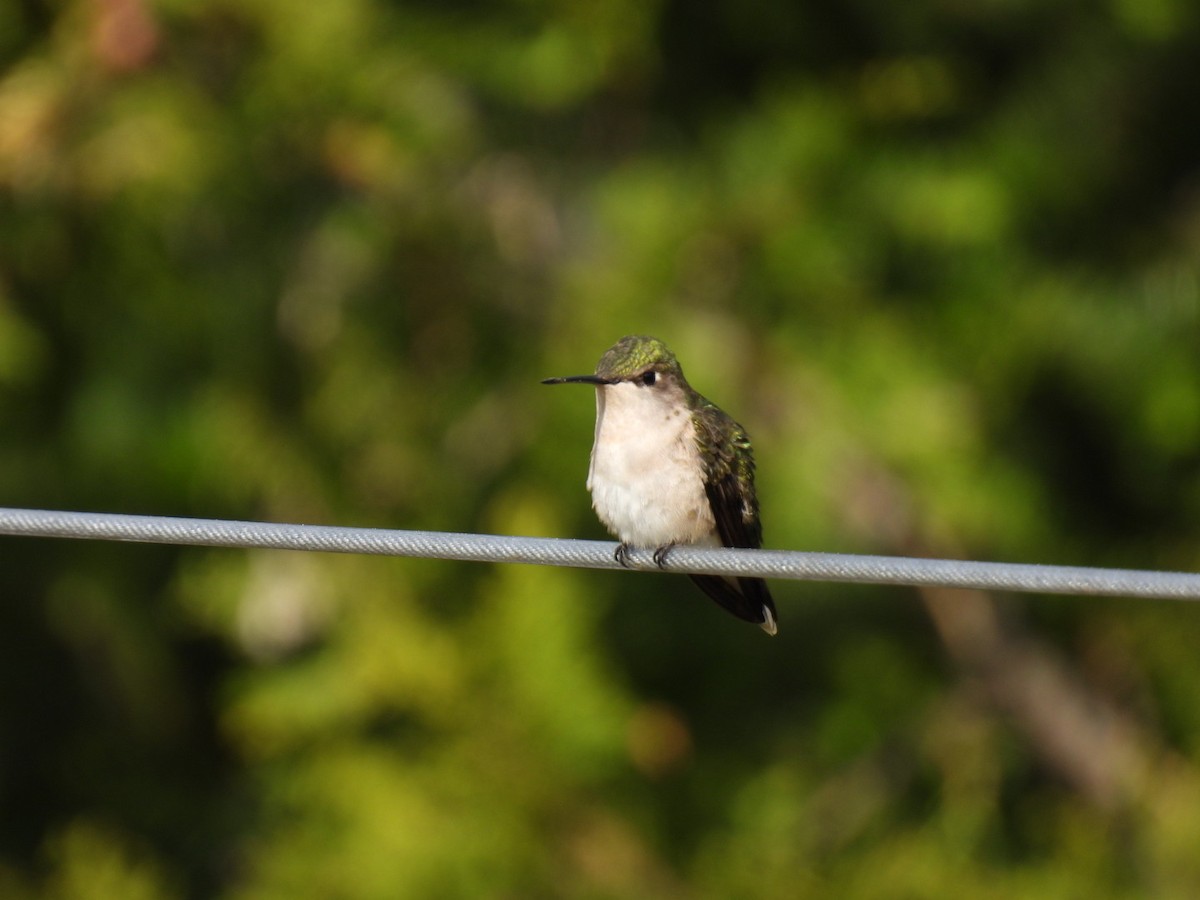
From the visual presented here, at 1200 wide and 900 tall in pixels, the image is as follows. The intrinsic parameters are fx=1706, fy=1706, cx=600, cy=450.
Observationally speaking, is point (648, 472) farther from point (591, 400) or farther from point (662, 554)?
point (591, 400)

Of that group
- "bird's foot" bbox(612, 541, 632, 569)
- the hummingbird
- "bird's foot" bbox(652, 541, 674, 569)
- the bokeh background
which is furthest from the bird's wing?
the bokeh background

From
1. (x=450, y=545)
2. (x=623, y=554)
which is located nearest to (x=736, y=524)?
(x=623, y=554)

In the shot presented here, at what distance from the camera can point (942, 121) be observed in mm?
6074

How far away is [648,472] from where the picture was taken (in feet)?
12.7

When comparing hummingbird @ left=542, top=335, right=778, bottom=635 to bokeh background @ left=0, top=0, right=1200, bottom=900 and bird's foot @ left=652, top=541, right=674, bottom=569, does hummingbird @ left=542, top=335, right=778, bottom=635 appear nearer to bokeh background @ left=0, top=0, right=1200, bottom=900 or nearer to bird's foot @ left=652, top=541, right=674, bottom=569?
bird's foot @ left=652, top=541, right=674, bottom=569

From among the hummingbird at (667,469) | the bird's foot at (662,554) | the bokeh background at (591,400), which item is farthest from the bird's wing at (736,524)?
the bokeh background at (591,400)

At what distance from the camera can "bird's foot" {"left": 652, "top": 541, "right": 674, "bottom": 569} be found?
3.18m

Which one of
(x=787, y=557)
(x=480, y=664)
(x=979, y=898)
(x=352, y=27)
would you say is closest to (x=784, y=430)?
(x=480, y=664)

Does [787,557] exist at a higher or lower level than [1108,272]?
higher

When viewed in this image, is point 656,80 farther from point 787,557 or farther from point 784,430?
point 787,557

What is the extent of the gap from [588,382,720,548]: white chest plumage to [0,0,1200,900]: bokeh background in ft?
4.29

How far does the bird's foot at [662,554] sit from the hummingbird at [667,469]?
0.04 ft

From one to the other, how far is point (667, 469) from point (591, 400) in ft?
5.67

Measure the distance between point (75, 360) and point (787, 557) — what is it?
418 centimetres
